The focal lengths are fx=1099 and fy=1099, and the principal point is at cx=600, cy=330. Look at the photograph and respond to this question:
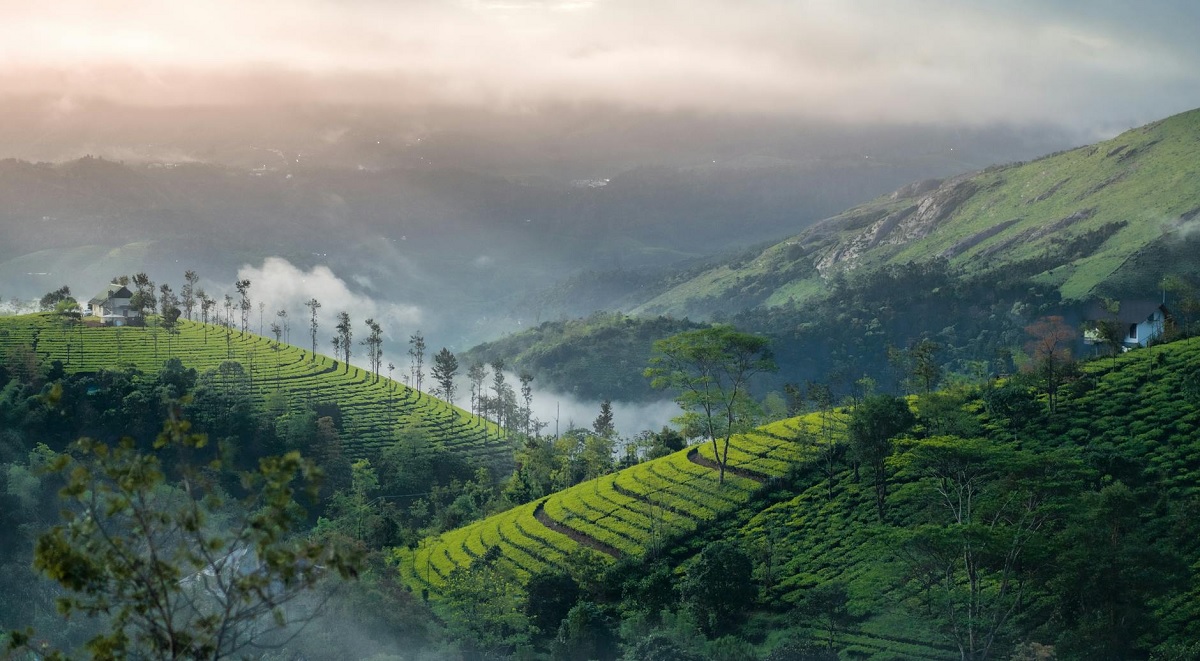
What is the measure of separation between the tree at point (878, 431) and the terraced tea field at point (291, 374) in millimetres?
62671

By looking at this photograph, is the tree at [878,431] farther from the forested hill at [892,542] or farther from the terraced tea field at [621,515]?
the terraced tea field at [621,515]

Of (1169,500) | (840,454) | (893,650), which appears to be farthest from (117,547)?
(840,454)

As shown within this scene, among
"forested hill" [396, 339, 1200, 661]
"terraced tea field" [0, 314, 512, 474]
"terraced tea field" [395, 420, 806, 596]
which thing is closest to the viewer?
"forested hill" [396, 339, 1200, 661]

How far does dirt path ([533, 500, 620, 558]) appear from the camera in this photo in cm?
7047

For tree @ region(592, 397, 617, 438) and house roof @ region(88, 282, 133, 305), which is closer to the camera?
tree @ region(592, 397, 617, 438)

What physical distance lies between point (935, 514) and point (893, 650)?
9.37 metres

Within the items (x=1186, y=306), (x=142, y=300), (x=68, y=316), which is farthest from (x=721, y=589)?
(x=68, y=316)

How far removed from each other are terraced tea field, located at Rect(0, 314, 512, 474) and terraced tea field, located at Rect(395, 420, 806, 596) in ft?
122

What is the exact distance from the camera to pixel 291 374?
436 feet

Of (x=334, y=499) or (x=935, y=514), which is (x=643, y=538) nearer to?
(x=935, y=514)

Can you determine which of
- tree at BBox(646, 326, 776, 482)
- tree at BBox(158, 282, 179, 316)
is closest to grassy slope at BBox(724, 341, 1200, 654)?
tree at BBox(646, 326, 776, 482)

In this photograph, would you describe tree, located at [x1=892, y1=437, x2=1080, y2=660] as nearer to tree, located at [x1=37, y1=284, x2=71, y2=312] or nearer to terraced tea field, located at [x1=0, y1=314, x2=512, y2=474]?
terraced tea field, located at [x1=0, y1=314, x2=512, y2=474]

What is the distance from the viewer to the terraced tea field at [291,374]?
120 m

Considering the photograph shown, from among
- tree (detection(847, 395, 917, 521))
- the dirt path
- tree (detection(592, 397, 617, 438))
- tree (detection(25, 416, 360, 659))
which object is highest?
tree (detection(25, 416, 360, 659))
